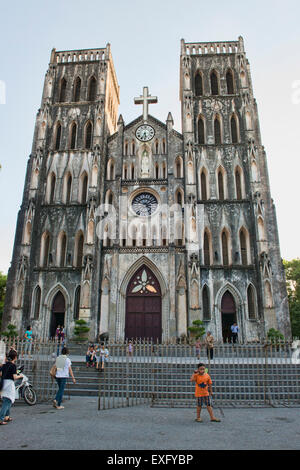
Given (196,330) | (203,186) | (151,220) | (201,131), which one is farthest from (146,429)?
(201,131)

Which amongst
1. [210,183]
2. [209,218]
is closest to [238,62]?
[210,183]

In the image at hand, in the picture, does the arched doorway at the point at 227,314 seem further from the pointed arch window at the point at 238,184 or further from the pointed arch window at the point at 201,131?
the pointed arch window at the point at 201,131

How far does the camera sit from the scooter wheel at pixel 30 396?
9273mm

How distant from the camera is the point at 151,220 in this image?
2320 cm

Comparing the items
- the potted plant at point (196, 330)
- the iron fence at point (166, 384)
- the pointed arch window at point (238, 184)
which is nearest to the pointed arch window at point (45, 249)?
the potted plant at point (196, 330)

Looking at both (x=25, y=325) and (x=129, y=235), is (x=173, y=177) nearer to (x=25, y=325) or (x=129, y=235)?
(x=129, y=235)

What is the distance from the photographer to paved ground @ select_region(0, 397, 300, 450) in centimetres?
550

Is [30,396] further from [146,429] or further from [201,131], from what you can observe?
[201,131]

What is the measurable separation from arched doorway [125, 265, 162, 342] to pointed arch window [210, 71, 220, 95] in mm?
14801

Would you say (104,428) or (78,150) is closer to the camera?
(104,428)

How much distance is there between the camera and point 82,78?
27953mm
